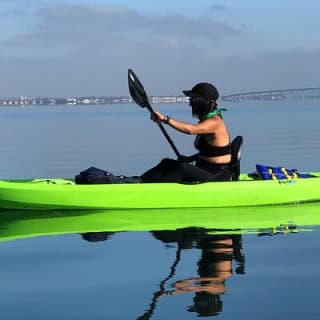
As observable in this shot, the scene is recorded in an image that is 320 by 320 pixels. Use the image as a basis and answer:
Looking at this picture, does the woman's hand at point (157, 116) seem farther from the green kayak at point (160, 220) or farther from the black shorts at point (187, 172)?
the green kayak at point (160, 220)

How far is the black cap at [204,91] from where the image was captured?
29.1ft

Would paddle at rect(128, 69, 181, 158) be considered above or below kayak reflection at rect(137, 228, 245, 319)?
above

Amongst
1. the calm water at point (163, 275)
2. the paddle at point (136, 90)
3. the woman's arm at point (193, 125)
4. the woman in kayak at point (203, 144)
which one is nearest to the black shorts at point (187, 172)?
the woman in kayak at point (203, 144)

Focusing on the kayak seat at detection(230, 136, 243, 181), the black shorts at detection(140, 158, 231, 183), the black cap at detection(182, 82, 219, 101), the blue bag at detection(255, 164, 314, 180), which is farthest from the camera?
the blue bag at detection(255, 164, 314, 180)

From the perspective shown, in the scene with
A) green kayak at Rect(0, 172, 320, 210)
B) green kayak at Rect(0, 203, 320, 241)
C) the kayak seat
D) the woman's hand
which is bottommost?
green kayak at Rect(0, 203, 320, 241)

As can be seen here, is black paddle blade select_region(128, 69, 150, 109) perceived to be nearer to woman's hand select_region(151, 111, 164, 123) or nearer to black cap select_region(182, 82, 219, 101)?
woman's hand select_region(151, 111, 164, 123)

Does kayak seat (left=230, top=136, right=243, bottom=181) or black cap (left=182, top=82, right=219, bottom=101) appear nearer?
black cap (left=182, top=82, right=219, bottom=101)

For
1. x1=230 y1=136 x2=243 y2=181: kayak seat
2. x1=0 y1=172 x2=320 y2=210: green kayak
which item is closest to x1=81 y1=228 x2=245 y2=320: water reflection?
x1=0 y1=172 x2=320 y2=210: green kayak

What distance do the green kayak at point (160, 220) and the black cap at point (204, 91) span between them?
1579mm

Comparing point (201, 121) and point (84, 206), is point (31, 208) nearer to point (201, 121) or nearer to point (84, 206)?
point (84, 206)

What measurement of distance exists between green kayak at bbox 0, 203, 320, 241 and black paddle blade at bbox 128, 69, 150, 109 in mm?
1955

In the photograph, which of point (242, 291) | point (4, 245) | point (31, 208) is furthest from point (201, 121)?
point (242, 291)

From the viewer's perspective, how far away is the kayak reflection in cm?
499

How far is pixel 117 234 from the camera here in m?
7.88
